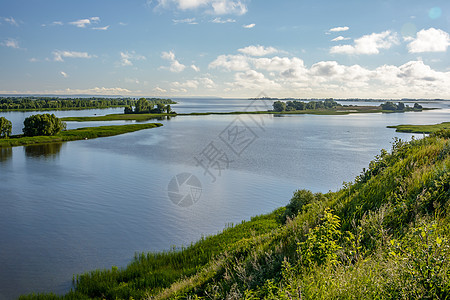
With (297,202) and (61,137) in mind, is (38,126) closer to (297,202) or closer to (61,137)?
(61,137)

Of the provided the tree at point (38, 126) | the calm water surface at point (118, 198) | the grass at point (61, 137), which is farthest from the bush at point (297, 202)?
the tree at point (38, 126)

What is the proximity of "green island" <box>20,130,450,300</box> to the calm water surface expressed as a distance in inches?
146

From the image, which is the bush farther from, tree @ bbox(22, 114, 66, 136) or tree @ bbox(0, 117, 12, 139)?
tree @ bbox(0, 117, 12, 139)

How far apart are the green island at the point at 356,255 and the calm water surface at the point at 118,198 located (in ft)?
12.2

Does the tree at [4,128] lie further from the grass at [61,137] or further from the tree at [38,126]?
the tree at [38,126]

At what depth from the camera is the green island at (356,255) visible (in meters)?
4.52

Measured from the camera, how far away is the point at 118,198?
28047 millimetres

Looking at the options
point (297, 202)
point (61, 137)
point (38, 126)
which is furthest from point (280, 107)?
point (297, 202)

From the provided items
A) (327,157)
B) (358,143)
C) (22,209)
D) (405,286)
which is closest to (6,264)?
(22,209)

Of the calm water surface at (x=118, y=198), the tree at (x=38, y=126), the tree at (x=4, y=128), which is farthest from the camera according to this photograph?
the tree at (x=38, y=126)

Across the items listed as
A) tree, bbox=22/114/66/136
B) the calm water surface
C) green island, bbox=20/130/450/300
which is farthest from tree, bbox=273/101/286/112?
green island, bbox=20/130/450/300

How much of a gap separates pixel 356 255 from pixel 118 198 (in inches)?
1001

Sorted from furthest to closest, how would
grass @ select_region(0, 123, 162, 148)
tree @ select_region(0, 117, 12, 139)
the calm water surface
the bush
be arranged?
tree @ select_region(0, 117, 12, 139)
grass @ select_region(0, 123, 162, 148)
the bush
the calm water surface

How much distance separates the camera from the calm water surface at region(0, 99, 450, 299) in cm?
1775
